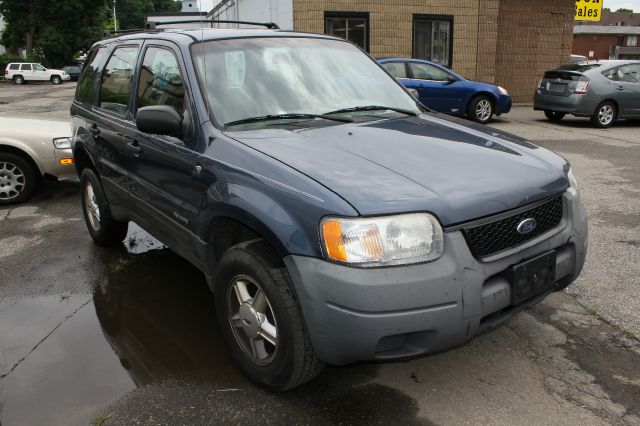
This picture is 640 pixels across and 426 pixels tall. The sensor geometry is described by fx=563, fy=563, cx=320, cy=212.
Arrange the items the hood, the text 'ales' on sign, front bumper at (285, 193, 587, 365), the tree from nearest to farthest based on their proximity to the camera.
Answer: front bumper at (285, 193, 587, 365) → the hood → the text 'ales' on sign → the tree

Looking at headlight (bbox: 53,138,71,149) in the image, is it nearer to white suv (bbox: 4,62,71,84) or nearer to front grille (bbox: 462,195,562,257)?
front grille (bbox: 462,195,562,257)

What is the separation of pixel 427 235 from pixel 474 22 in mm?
17029

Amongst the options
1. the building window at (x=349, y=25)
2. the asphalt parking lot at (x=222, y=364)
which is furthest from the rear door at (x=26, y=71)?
the asphalt parking lot at (x=222, y=364)

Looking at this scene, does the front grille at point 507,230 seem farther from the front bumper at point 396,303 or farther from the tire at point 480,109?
the tire at point 480,109

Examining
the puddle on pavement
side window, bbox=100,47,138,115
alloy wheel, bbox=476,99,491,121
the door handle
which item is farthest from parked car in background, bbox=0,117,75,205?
alloy wheel, bbox=476,99,491,121

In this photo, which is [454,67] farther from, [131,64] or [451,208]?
[451,208]

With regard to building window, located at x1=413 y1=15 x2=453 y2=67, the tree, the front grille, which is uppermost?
the tree

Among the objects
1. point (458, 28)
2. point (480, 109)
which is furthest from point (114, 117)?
point (458, 28)

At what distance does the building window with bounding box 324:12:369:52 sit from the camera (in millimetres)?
16609

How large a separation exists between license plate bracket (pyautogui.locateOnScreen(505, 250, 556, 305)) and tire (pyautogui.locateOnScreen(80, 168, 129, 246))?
11.4 feet

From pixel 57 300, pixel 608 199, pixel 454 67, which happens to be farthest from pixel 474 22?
pixel 57 300

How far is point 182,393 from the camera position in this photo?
2.92m

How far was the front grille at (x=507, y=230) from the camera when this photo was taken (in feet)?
8.21

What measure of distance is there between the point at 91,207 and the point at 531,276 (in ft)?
13.2
